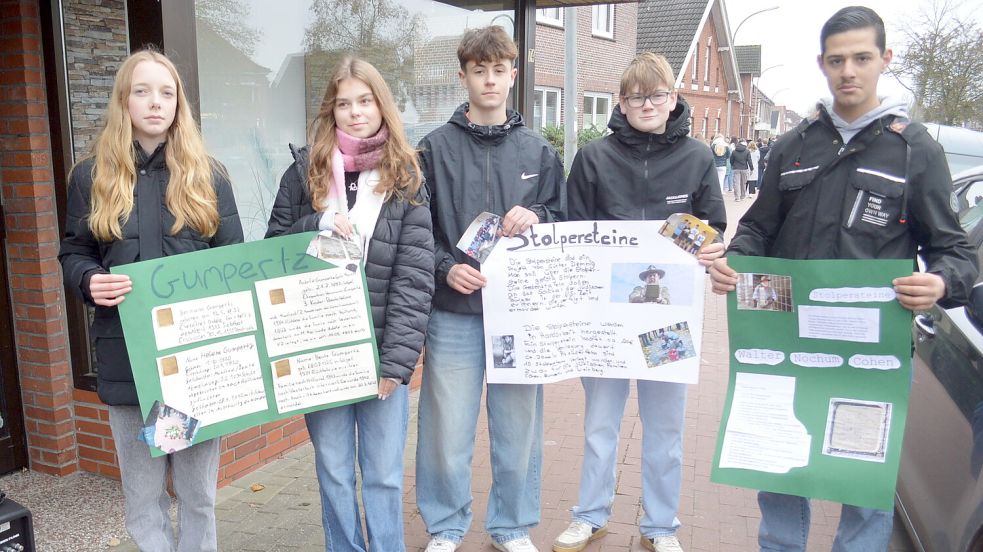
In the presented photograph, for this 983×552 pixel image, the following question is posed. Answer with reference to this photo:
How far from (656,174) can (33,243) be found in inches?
114

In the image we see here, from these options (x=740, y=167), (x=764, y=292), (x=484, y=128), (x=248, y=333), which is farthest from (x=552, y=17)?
(x=248, y=333)

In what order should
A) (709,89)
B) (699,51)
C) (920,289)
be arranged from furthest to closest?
(709,89) → (699,51) → (920,289)

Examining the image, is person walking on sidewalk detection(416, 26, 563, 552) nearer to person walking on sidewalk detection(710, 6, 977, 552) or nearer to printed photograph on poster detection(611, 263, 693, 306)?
printed photograph on poster detection(611, 263, 693, 306)

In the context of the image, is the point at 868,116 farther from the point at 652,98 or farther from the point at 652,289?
the point at 652,289

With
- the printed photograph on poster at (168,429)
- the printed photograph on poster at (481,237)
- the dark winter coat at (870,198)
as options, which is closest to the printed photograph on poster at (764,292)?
the dark winter coat at (870,198)

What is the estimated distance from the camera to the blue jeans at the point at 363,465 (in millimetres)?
2826

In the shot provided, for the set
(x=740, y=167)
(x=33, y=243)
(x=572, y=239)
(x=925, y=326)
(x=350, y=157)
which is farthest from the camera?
(x=740, y=167)

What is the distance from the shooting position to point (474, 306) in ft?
10.2

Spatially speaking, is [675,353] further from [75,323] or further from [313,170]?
[75,323]

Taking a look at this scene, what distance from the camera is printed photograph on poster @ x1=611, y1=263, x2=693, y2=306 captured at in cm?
309

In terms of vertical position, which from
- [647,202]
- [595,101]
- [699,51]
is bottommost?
[647,202]

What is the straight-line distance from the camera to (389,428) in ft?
9.36

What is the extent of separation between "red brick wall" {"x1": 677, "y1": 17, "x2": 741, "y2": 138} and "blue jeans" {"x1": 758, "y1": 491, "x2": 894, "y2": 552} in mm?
32551

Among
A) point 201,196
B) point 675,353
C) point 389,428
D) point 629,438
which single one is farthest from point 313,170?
point 629,438
